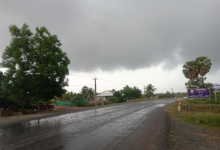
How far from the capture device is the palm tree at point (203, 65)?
115ft

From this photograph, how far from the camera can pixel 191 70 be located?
37312 mm

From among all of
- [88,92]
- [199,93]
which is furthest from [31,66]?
[88,92]

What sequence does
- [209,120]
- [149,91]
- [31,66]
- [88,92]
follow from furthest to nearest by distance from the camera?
[149,91] < [88,92] < [31,66] < [209,120]

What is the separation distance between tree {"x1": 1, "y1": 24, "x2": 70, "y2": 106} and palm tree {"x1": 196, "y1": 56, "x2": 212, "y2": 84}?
88.4ft

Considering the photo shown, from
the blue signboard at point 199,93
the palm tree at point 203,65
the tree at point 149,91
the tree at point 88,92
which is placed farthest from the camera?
the tree at point 149,91

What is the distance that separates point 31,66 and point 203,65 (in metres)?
31.6

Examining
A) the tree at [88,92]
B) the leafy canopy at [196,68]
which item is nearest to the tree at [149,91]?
the tree at [88,92]

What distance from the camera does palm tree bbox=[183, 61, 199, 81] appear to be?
36.8m

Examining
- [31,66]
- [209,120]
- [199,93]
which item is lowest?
[209,120]

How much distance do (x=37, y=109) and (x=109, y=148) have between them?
71.4 feet

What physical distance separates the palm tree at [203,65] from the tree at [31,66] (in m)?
27.0

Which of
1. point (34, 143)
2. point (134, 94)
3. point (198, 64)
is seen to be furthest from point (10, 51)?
point (134, 94)

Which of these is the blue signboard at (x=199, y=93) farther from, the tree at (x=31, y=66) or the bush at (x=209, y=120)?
the tree at (x=31, y=66)

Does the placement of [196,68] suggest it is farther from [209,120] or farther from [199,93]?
[209,120]
